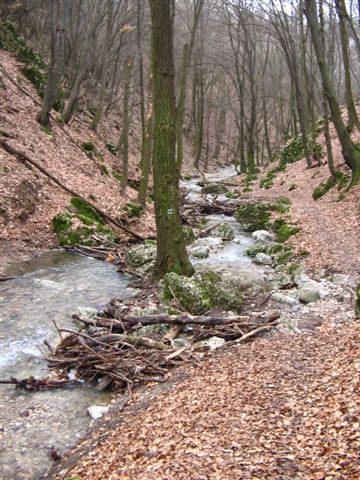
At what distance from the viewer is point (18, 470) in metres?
4.75

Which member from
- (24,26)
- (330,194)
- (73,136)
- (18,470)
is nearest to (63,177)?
(73,136)

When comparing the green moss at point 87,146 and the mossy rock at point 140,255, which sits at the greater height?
the green moss at point 87,146

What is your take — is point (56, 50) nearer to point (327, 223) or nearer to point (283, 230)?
point (283, 230)

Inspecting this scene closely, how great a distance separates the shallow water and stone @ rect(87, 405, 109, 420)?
2.8 inches

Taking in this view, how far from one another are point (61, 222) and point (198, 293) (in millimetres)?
6272

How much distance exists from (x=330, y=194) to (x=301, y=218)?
94.2 inches

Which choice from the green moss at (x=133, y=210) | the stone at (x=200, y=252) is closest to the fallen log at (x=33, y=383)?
the stone at (x=200, y=252)

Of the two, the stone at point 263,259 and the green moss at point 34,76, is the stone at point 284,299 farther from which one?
the green moss at point 34,76

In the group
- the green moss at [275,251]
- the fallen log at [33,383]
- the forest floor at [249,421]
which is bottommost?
the fallen log at [33,383]

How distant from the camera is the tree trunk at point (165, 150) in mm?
9062

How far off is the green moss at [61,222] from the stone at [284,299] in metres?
6.72

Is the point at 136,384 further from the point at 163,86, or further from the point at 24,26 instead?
the point at 24,26

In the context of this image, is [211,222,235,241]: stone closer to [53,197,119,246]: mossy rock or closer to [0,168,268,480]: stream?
[0,168,268,480]: stream

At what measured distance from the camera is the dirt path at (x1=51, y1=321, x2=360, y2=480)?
12.3 feet
